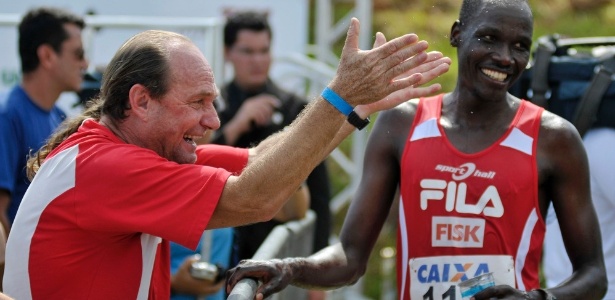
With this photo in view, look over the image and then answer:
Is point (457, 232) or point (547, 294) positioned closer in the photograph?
point (547, 294)

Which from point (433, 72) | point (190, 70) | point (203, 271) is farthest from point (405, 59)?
point (203, 271)

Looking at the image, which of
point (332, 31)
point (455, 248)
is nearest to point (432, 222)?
point (455, 248)

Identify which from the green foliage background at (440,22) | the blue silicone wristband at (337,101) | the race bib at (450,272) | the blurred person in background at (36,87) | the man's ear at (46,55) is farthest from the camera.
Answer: the green foliage background at (440,22)

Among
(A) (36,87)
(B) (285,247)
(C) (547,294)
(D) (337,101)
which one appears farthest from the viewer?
(A) (36,87)

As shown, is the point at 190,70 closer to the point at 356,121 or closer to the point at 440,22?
the point at 356,121

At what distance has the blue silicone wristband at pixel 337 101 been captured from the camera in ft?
9.98

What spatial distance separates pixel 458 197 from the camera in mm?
3715

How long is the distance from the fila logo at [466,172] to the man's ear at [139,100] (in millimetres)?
1107

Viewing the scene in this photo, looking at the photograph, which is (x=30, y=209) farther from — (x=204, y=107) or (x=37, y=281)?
(x=204, y=107)

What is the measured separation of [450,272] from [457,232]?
14 cm

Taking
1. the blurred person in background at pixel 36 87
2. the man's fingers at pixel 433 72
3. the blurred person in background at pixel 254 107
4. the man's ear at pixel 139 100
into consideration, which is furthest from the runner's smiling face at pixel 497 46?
the blurred person in background at pixel 36 87

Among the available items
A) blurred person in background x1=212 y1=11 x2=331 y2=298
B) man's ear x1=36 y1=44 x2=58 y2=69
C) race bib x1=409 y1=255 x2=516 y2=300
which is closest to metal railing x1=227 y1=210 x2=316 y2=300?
blurred person in background x1=212 y1=11 x2=331 y2=298

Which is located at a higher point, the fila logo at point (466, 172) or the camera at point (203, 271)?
the fila logo at point (466, 172)

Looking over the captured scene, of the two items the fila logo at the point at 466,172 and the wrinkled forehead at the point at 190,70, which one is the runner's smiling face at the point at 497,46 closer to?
the fila logo at the point at 466,172
